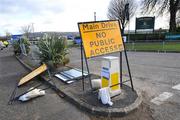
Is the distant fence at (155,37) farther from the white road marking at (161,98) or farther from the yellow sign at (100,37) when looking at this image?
the yellow sign at (100,37)

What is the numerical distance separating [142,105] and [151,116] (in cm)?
46

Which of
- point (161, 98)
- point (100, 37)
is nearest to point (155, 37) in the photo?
point (161, 98)

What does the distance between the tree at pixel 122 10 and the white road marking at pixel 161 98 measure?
129 ft

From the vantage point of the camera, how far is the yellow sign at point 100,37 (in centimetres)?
367

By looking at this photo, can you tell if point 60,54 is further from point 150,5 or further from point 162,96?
point 150,5

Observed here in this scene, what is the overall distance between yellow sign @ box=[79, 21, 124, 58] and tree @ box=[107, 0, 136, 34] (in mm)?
39226

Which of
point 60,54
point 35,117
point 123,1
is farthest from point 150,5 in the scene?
point 35,117

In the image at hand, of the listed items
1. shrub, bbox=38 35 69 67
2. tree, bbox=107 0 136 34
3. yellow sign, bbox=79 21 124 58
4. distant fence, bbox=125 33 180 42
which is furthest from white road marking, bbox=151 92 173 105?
tree, bbox=107 0 136 34

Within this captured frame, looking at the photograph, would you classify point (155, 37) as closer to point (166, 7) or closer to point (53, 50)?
point (166, 7)

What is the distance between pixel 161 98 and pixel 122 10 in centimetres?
4105

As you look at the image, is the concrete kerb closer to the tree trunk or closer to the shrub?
the shrub

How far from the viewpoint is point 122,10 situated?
138ft

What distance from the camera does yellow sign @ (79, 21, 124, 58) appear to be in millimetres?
3674

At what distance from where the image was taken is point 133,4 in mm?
42312
